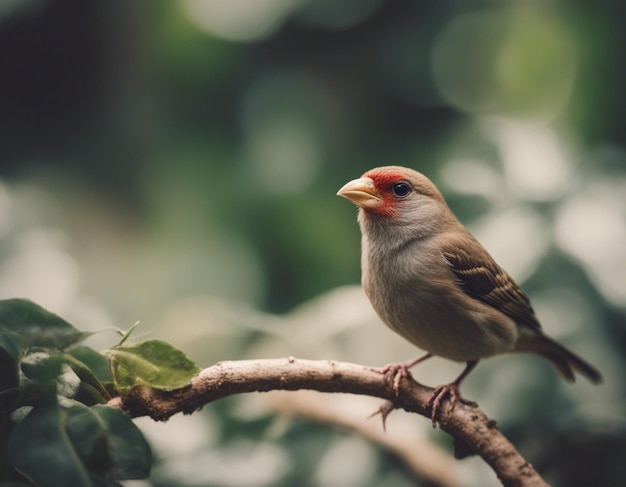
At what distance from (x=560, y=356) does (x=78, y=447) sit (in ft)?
7.17

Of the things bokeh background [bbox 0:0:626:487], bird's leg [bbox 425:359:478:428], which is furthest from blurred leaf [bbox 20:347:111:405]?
bokeh background [bbox 0:0:626:487]

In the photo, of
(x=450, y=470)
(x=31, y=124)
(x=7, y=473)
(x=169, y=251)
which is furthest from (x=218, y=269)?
(x=7, y=473)

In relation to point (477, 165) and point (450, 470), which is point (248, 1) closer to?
point (477, 165)

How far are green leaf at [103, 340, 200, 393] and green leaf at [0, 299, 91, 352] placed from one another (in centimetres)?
12

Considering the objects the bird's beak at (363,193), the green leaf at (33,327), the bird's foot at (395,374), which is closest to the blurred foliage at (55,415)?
the green leaf at (33,327)

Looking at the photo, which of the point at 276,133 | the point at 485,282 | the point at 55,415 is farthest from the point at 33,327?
the point at 276,133

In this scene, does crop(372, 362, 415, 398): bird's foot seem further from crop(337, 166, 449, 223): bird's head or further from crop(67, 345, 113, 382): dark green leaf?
crop(67, 345, 113, 382): dark green leaf

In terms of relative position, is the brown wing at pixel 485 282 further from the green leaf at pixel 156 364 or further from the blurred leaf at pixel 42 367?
the blurred leaf at pixel 42 367

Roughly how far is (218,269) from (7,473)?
2.94m

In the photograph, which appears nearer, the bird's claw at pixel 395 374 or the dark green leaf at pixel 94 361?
the dark green leaf at pixel 94 361

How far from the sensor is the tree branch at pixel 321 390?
5.65 feet

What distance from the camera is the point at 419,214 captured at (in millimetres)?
2596

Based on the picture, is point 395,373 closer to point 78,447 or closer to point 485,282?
point 485,282

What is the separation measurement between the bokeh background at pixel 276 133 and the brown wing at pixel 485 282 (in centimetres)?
83
